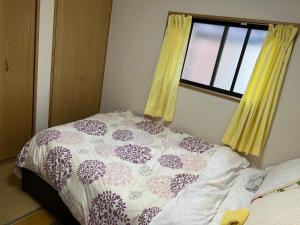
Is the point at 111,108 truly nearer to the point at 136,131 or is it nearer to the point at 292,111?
the point at 136,131

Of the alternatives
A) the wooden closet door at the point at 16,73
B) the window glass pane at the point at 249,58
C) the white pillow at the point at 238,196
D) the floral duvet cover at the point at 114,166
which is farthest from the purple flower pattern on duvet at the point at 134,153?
the wooden closet door at the point at 16,73

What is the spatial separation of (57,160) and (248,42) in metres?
2.05

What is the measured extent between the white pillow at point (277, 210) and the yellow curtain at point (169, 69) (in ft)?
4.98

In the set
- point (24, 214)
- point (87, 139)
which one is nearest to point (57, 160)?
point (87, 139)

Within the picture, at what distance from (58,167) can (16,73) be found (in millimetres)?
1194

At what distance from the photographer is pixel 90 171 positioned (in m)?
1.80

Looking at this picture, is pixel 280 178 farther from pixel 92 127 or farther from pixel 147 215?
pixel 92 127

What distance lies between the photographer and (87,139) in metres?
2.24

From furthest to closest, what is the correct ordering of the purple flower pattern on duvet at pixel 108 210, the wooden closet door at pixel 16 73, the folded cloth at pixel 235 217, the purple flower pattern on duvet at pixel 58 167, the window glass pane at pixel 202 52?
the window glass pane at pixel 202 52
the wooden closet door at pixel 16 73
the purple flower pattern on duvet at pixel 58 167
the purple flower pattern on duvet at pixel 108 210
the folded cloth at pixel 235 217

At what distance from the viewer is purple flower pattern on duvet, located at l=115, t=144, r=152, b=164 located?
207 cm

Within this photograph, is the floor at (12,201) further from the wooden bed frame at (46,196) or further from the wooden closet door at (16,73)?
the wooden closet door at (16,73)

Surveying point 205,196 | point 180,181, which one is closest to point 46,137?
point 180,181

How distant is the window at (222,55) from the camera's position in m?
2.42

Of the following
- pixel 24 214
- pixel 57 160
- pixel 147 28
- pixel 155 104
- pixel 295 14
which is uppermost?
pixel 295 14
